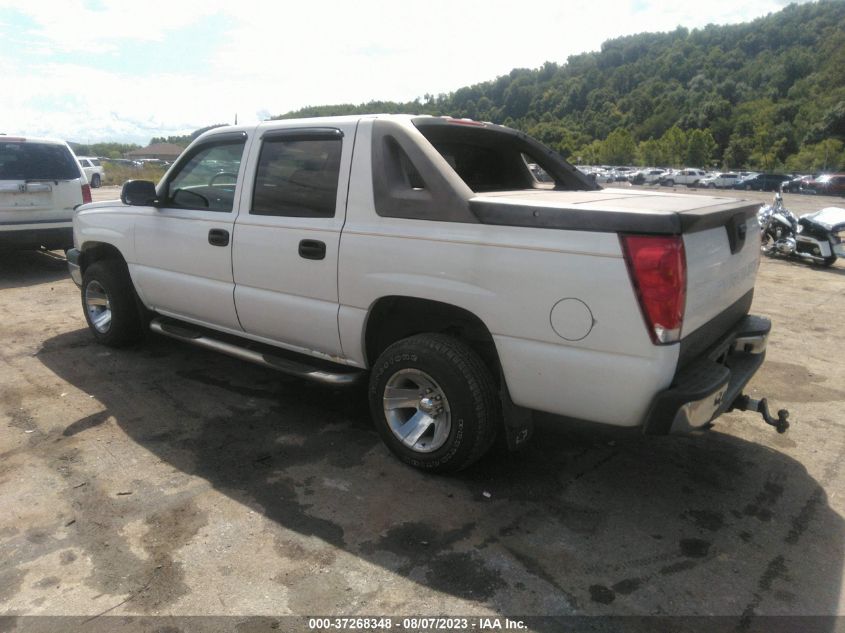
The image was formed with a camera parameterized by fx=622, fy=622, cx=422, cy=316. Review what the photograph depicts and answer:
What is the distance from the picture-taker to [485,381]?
3.08 meters

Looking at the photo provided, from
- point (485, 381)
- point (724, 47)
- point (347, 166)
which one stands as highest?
point (724, 47)

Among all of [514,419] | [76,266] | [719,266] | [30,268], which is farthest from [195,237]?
[30,268]

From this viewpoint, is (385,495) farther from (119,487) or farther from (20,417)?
(20,417)

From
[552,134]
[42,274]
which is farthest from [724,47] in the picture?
[42,274]

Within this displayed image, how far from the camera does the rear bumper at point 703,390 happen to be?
8.48ft

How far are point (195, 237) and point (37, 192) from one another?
17.9 feet

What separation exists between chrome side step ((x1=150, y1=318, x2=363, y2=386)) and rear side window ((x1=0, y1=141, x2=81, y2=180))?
196 inches

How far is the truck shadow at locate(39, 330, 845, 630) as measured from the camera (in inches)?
98.9

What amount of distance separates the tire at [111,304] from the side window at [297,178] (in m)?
1.88

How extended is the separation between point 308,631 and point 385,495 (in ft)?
3.18

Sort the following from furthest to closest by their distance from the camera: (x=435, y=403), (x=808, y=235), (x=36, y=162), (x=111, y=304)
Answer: (x=808, y=235) < (x=36, y=162) < (x=111, y=304) < (x=435, y=403)

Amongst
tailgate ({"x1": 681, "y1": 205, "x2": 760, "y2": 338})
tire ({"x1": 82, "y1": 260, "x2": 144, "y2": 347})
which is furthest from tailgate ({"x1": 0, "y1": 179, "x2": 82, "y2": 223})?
tailgate ({"x1": 681, "y1": 205, "x2": 760, "y2": 338})

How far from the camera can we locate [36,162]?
837 cm

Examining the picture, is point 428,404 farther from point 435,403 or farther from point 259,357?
point 259,357
